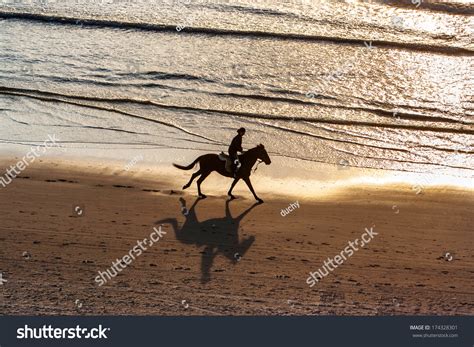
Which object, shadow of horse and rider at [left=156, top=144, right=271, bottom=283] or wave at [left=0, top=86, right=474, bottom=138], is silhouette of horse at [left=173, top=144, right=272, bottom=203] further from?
wave at [left=0, top=86, right=474, bottom=138]

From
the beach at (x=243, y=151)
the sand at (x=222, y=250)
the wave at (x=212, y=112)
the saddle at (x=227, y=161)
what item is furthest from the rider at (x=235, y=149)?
the wave at (x=212, y=112)

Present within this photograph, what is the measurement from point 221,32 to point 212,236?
13046 mm

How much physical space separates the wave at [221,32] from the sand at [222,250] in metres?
9.72

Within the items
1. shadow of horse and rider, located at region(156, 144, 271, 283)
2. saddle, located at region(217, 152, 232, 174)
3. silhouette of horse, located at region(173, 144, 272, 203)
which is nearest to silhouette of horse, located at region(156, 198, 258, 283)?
shadow of horse and rider, located at region(156, 144, 271, 283)

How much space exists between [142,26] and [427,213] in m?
14.0

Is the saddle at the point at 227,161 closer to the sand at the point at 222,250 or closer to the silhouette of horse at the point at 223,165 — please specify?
the silhouette of horse at the point at 223,165

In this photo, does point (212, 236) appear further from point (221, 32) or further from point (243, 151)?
point (221, 32)

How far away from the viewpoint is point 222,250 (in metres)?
14.4

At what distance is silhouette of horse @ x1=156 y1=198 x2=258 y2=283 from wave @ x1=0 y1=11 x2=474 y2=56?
11813 millimetres

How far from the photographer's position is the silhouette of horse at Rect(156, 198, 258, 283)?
1426 cm

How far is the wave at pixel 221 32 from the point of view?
2591 cm
